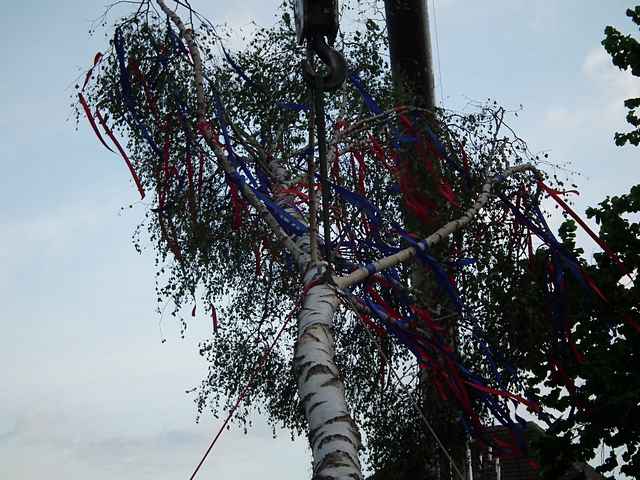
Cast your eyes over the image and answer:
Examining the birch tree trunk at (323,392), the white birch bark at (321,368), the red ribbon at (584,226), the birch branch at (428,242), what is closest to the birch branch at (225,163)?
the white birch bark at (321,368)

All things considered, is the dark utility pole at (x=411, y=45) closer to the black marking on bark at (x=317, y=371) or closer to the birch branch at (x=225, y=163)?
the birch branch at (x=225, y=163)

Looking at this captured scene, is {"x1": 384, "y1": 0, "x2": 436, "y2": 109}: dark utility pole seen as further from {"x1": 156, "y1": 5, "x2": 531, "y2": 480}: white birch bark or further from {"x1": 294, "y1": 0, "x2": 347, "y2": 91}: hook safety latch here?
{"x1": 294, "y1": 0, "x2": 347, "y2": 91}: hook safety latch

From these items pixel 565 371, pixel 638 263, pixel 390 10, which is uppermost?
pixel 390 10

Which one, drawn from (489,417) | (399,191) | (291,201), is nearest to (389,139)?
(399,191)

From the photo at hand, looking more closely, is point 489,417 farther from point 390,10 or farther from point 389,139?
point 390,10

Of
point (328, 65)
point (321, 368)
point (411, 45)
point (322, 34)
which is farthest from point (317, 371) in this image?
point (411, 45)

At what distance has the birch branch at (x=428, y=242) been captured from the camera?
7.89 metres

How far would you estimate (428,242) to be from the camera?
345 inches

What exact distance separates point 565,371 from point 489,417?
2042 millimetres

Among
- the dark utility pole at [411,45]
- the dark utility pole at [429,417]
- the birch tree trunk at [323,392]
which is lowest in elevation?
the birch tree trunk at [323,392]

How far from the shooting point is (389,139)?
11430mm

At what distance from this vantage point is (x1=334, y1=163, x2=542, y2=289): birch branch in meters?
7.89

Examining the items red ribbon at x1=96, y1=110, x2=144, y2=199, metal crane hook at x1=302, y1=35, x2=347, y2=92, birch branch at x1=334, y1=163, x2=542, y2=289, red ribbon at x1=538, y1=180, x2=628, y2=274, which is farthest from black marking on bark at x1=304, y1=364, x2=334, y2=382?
red ribbon at x1=538, y1=180, x2=628, y2=274

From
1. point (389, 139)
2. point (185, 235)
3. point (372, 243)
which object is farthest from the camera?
point (185, 235)
